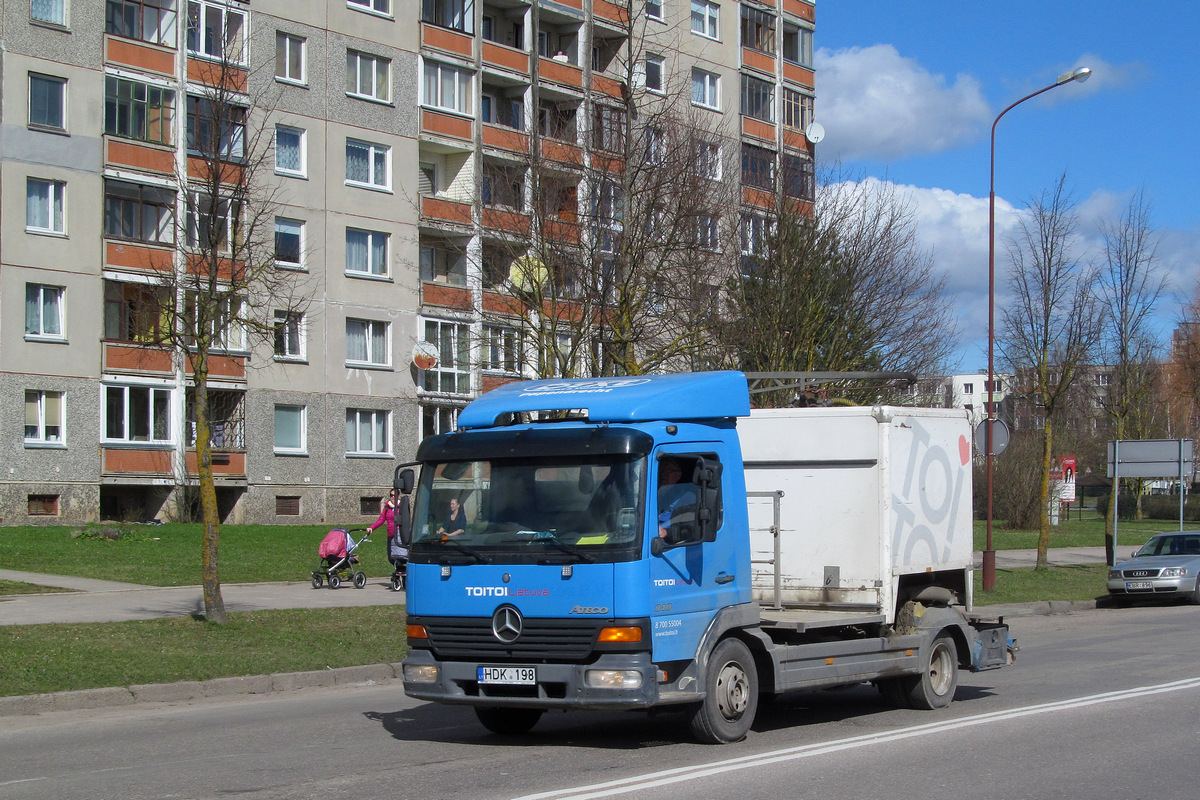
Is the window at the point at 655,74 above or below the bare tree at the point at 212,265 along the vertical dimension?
above

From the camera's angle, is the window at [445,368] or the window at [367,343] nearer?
the window at [367,343]

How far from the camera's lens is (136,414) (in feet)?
123

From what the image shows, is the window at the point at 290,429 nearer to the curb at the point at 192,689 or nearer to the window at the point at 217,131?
the window at the point at 217,131

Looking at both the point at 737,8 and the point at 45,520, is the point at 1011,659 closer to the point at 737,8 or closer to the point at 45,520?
the point at 45,520

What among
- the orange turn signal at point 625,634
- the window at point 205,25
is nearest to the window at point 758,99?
the window at point 205,25

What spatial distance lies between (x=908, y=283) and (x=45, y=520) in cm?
2374

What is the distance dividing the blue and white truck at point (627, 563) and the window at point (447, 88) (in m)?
36.3

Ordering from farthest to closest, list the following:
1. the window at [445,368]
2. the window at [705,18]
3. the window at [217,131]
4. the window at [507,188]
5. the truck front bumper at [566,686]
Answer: the window at [705,18] → the window at [445,368] → the window at [507,188] → the window at [217,131] → the truck front bumper at [566,686]

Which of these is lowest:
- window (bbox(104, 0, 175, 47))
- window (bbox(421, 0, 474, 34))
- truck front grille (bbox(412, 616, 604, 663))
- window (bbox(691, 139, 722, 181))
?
truck front grille (bbox(412, 616, 604, 663))

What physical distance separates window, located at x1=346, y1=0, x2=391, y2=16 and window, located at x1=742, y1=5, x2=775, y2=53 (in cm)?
1881

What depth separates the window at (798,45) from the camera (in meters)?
59.7

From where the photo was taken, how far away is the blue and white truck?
8.70 metres

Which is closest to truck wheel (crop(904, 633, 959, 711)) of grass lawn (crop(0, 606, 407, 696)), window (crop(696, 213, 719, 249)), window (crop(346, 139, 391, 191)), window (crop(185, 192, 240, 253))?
grass lawn (crop(0, 606, 407, 696))

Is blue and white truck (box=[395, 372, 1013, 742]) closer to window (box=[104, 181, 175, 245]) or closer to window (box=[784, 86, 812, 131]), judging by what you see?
window (box=[104, 181, 175, 245])
